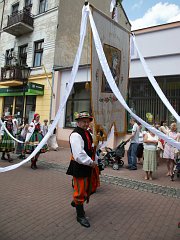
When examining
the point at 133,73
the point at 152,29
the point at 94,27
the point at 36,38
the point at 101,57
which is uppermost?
the point at 36,38

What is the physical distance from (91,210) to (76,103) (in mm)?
10327

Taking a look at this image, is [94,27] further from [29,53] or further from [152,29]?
[29,53]

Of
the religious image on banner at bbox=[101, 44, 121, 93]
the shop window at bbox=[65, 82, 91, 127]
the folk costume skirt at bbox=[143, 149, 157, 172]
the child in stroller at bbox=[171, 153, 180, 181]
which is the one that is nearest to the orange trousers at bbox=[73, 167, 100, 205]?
the religious image on banner at bbox=[101, 44, 121, 93]

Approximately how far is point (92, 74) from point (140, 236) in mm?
2771

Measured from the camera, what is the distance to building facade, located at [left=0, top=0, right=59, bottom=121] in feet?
50.7

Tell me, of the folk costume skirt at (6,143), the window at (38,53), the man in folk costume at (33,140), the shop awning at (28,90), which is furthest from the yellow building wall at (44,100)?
the man in folk costume at (33,140)

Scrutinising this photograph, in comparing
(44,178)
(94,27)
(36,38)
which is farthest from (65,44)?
(94,27)

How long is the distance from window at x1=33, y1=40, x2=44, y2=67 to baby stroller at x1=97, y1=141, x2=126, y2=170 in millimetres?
10497

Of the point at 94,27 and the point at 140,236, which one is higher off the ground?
the point at 94,27

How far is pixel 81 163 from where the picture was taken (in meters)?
3.67

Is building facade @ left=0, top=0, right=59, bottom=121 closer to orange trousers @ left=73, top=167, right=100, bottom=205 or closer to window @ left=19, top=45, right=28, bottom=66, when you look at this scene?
window @ left=19, top=45, right=28, bottom=66

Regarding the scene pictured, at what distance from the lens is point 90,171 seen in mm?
3967

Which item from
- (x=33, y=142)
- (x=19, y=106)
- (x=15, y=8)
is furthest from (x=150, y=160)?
(x=15, y=8)

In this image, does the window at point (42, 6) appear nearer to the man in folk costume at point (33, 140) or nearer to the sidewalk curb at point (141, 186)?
the man in folk costume at point (33, 140)
